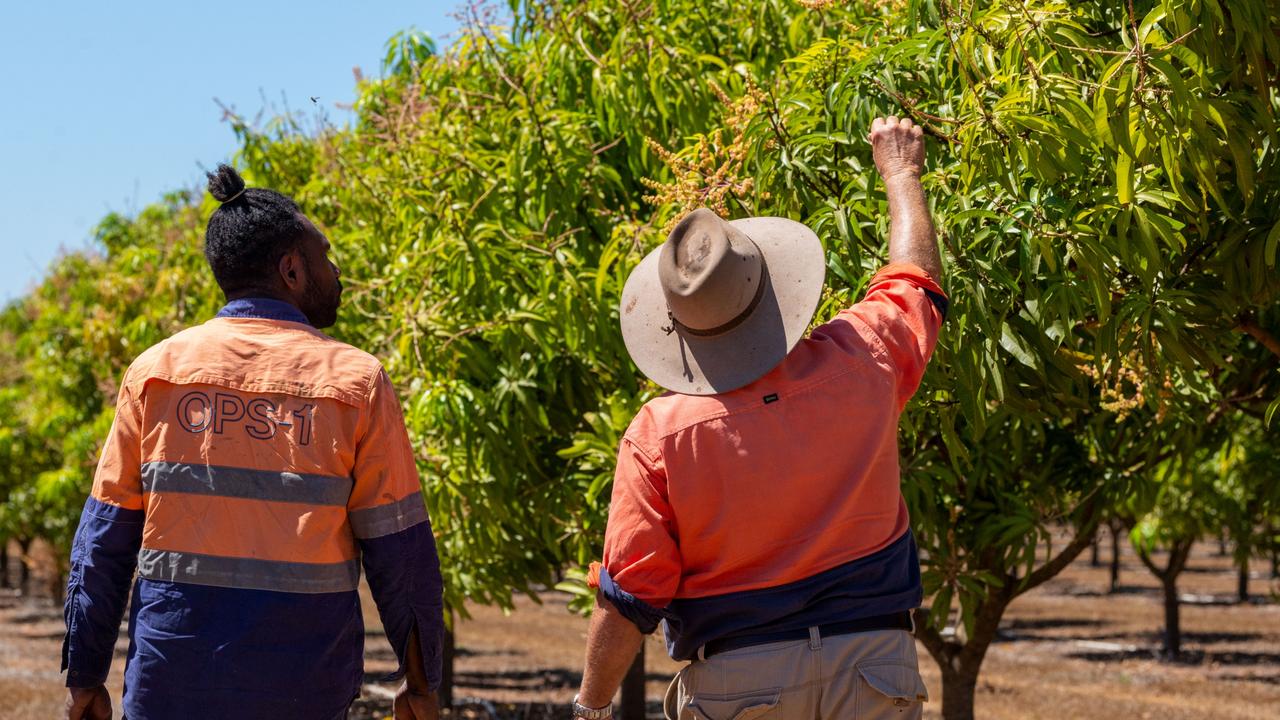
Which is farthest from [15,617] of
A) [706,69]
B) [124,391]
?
[124,391]

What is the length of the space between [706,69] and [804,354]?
3.91 meters

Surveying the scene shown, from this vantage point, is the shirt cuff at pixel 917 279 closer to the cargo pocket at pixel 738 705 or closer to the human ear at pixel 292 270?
the cargo pocket at pixel 738 705

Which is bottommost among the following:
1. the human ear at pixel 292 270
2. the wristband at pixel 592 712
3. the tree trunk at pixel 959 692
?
the tree trunk at pixel 959 692

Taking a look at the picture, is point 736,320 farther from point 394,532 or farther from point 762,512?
point 394,532

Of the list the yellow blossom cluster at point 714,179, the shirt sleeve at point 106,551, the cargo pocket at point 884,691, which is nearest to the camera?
the cargo pocket at point 884,691

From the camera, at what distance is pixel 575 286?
5.66 meters

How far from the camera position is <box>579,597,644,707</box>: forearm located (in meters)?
2.66

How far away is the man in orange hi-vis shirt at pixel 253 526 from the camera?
9.25ft

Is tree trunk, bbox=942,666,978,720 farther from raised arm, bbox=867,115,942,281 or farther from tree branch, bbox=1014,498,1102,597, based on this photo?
raised arm, bbox=867,115,942,281

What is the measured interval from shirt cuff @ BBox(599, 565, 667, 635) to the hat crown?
0.55 m

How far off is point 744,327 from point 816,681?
71cm

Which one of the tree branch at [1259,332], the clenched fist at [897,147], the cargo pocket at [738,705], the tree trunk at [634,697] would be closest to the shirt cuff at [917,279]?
the clenched fist at [897,147]

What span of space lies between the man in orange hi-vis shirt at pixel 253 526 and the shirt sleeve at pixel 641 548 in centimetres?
58

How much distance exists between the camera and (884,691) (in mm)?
2543
